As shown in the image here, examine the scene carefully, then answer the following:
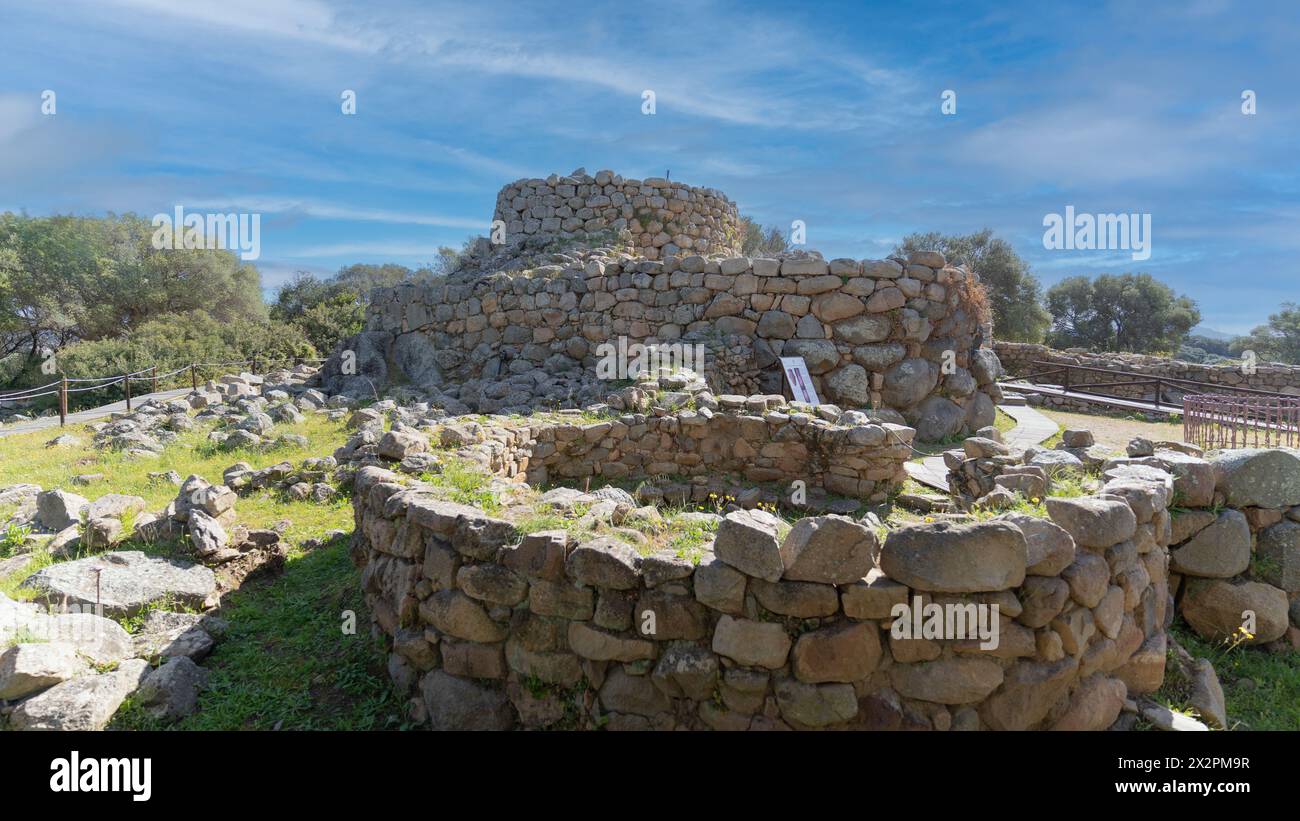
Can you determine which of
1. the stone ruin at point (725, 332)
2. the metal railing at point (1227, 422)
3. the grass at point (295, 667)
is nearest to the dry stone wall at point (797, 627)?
the grass at point (295, 667)

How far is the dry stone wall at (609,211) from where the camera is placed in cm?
1533

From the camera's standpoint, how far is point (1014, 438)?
11.1m

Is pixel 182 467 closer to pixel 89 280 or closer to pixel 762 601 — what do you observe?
pixel 762 601

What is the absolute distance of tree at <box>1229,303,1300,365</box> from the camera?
40.5 m

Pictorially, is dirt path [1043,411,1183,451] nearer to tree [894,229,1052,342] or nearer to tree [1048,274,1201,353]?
tree [894,229,1052,342]

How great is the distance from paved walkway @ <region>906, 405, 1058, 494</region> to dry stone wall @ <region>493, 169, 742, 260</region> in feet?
24.4

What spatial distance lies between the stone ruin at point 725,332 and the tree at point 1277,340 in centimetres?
3925

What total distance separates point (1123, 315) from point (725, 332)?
33580 millimetres

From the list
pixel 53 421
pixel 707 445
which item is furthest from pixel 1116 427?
pixel 53 421

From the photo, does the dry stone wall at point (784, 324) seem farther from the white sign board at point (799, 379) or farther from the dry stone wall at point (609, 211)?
the dry stone wall at point (609, 211)
